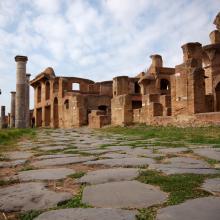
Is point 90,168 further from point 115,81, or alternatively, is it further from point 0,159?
point 115,81

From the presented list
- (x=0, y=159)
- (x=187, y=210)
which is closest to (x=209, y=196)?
(x=187, y=210)

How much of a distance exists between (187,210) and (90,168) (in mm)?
1878

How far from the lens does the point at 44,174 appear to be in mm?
3150

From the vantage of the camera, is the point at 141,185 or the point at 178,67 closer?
the point at 141,185

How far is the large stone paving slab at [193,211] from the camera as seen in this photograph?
67.2 inches

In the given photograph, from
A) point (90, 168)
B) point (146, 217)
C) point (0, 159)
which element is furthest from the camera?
point (0, 159)

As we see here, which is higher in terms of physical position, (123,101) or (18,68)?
(18,68)

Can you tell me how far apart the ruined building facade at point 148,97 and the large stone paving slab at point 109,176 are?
9345 millimetres

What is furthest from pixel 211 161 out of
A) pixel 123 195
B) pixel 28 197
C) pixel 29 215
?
pixel 29 215

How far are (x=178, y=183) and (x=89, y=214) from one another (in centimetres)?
101

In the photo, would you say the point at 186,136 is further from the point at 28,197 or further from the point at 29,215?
the point at 29,215

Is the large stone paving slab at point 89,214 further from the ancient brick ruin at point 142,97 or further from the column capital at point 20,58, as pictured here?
the column capital at point 20,58

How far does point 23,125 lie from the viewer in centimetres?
2605

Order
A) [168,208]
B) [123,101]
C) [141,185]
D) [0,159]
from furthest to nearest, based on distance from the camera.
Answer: [123,101]
[0,159]
[141,185]
[168,208]
